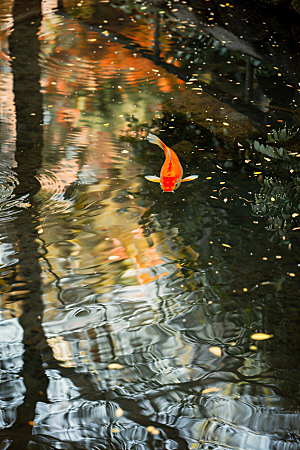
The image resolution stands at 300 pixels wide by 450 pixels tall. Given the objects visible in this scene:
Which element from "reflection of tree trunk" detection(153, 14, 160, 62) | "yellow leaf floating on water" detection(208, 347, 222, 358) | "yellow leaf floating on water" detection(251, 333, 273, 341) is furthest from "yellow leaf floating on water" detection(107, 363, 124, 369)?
"reflection of tree trunk" detection(153, 14, 160, 62)

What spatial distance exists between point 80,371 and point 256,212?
145cm

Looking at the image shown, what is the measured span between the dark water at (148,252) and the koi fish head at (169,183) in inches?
1.7

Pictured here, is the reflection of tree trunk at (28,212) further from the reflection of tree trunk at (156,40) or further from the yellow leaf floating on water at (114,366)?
the reflection of tree trunk at (156,40)

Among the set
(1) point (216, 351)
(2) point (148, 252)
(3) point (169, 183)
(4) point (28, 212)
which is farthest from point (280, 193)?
(4) point (28, 212)

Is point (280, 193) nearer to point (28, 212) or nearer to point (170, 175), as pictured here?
point (170, 175)

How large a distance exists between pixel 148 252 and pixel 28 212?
0.80m

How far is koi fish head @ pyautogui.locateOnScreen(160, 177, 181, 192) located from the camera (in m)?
2.73

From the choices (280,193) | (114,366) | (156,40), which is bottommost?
(114,366)

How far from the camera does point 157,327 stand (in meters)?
1.91

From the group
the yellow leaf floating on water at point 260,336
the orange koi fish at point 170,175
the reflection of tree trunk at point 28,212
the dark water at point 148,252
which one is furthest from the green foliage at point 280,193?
the reflection of tree trunk at point 28,212

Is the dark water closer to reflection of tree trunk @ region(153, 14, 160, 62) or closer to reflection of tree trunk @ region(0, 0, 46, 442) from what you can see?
reflection of tree trunk @ region(0, 0, 46, 442)

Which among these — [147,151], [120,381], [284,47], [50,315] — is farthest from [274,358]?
[284,47]

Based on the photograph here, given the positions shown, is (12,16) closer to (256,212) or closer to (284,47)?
(284,47)

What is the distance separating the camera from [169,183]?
2.74m
